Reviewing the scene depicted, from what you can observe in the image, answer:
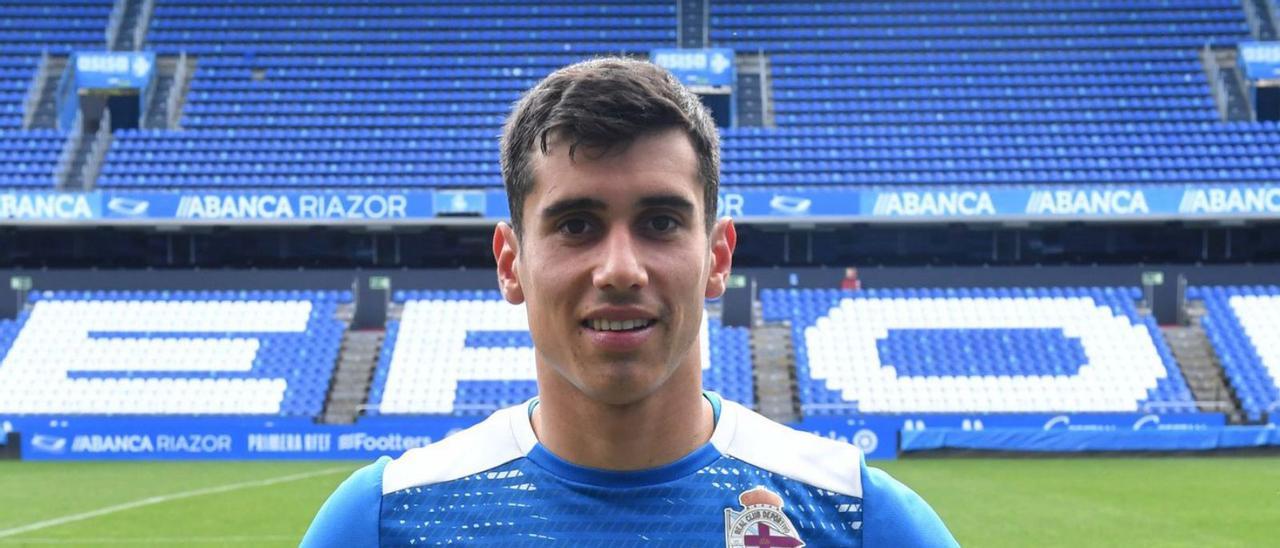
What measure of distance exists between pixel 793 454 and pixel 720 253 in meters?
0.39

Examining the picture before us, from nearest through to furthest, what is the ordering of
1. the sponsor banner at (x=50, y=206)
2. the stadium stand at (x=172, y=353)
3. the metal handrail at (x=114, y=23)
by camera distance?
the stadium stand at (x=172, y=353)
the sponsor banner at (x=50, y=206)
the metal handrail at (x=114, y=23)

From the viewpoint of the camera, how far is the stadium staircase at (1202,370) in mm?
24453

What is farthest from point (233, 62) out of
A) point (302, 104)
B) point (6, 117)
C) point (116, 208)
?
point (116, 208)

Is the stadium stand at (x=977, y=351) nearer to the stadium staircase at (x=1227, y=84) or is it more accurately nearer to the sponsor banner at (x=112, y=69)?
the stadium staircase at (x=1227, y=84)

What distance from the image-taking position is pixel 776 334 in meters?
27.5

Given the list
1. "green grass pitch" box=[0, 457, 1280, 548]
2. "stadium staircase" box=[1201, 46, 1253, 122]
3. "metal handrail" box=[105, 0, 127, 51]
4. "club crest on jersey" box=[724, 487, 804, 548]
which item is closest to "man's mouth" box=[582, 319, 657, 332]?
"club crest on jersey" box=[724, 487, 804, 548]

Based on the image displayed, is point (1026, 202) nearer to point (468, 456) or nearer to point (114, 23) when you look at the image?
point (114, 23)

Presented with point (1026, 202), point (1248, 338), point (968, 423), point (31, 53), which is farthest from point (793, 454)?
point (31, 53)

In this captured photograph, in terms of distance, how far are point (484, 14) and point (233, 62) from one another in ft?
20.2

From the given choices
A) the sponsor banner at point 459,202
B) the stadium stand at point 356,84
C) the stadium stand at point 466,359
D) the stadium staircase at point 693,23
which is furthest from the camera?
the stadium staircase at point 693,23

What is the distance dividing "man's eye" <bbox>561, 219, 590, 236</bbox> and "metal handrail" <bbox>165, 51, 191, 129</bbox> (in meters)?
30.6

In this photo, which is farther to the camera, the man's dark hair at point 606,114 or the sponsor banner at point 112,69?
the sponsor banner at point 112,69

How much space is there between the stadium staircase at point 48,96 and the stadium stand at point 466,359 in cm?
951

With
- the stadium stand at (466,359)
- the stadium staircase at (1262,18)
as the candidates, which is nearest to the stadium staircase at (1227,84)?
the stadium staircase at (1262,18)
